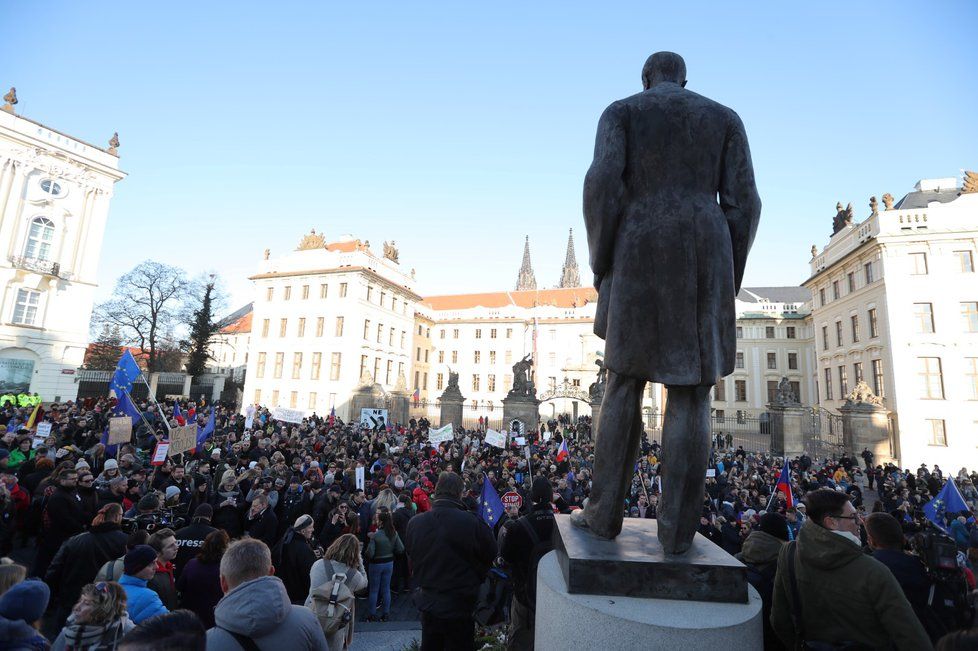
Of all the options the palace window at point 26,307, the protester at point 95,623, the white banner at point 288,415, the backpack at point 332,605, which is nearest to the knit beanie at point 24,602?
the protester at point 95,623

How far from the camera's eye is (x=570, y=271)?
106m

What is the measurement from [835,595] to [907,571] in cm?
98

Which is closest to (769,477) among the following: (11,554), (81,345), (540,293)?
(11,554)

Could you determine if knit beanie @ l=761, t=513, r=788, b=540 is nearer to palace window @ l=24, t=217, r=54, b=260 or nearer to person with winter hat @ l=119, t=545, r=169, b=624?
person with winter hat @ l=119, t=545, r=169, b=624

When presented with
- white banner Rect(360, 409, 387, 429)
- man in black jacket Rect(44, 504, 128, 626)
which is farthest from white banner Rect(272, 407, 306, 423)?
man in black jacket Rect(44, 504, 128, 626)

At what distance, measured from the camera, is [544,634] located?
2.41 m

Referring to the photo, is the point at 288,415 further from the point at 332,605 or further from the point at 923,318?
the point at 923,318

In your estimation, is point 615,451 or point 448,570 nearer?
point 615,451

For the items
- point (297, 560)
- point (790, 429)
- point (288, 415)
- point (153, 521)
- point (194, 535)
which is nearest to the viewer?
point (297, 560)

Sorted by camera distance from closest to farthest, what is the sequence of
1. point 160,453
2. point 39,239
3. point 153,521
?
point 153,521
point 160,453
point 39,239

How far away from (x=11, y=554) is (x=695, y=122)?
11148 millimetres

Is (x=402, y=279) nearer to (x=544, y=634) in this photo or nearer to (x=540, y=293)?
(x=540, y=293)

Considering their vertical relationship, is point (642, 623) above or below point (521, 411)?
Answer: below

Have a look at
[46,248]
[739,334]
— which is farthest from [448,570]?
[739,334]
